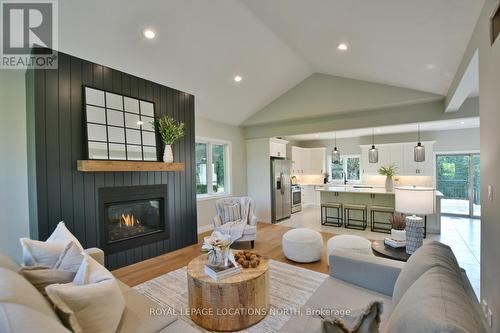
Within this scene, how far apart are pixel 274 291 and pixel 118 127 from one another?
3.13 metres

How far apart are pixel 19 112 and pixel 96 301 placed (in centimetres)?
315

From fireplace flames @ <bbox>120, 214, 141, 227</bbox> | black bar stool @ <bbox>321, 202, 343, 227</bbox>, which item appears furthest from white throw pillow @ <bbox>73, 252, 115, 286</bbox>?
Answer: black bar stool @ <bbox>321, 202, 343, 227</bbox>

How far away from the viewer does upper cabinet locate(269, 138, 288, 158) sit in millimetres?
6438

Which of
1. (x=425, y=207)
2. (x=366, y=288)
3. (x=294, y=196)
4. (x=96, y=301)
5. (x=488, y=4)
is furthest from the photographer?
(x=294, y=196)

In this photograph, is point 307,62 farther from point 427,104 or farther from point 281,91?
point 427,104

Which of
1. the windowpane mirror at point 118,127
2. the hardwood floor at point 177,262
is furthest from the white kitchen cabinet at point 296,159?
the windowpane mirror at point 118,127

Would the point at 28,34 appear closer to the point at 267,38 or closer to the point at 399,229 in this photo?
the point at 267,38

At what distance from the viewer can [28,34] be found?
8.77ft

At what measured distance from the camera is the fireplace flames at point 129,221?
3.62 m

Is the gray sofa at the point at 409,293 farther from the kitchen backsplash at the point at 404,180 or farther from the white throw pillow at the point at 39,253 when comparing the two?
the kitchen backsplash at the point at 404,180

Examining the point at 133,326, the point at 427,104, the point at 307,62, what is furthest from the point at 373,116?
the point at 133,326

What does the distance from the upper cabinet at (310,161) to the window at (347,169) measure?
501 mm

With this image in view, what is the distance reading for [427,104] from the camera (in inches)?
164

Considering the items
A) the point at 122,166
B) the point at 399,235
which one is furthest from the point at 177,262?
the point at 399,235
